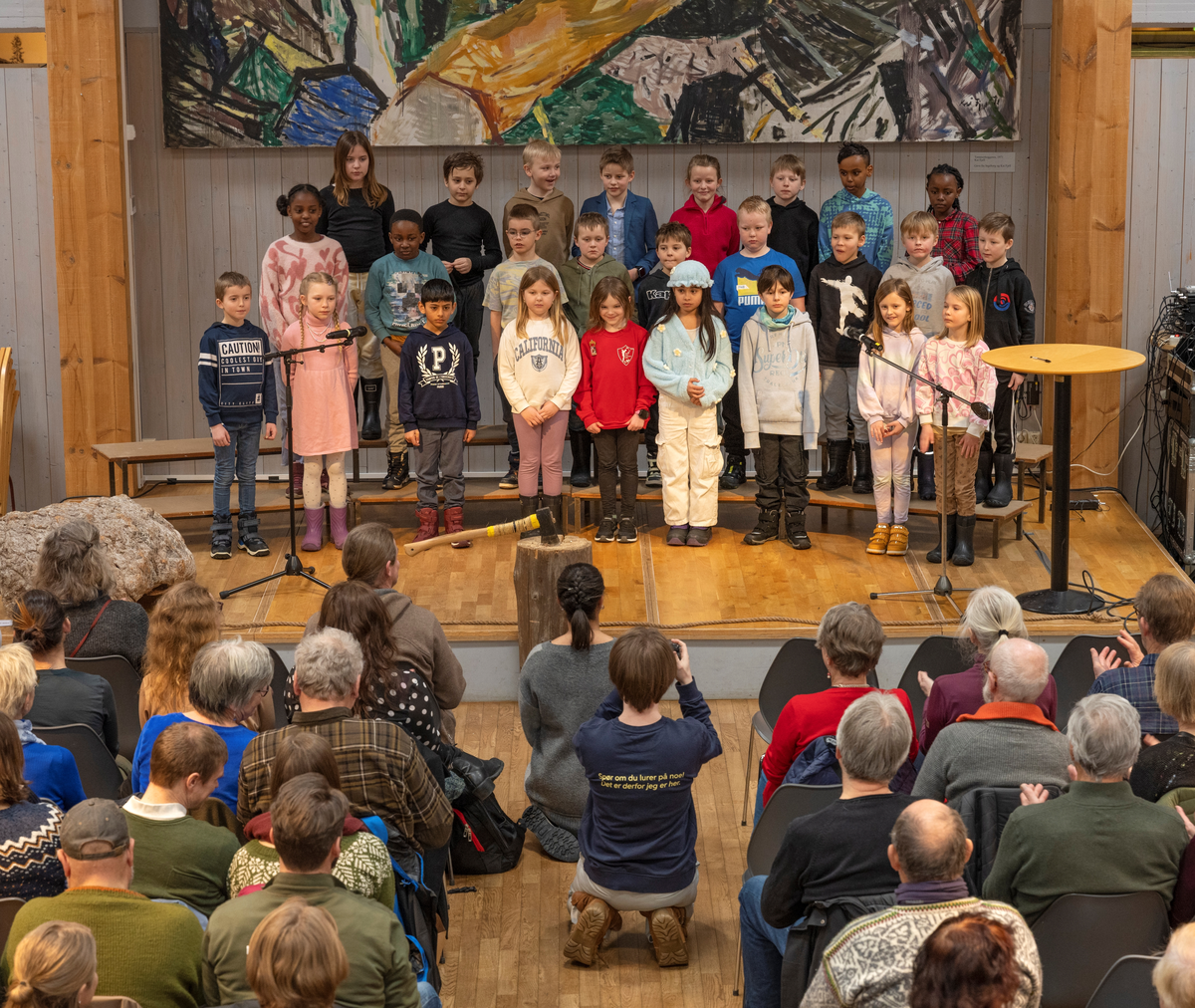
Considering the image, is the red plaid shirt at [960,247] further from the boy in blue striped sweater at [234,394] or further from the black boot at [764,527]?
the boy in blue striped sweater at [234,394]

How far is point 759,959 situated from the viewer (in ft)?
10.00

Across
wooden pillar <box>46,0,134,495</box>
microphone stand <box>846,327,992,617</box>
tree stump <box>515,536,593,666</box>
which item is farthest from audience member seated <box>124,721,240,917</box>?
wooden pillar <box>46,0,134,495</box>

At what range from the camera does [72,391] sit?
23.7ft

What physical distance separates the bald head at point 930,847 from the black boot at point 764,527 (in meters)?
4.17

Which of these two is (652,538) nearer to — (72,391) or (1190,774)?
(72,391)

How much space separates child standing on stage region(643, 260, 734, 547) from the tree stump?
136cm

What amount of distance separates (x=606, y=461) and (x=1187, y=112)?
12.3ft

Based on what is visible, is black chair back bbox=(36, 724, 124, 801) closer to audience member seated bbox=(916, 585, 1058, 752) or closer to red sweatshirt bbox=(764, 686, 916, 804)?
red sweatshirt bbox=(764, 686, 916, 804)

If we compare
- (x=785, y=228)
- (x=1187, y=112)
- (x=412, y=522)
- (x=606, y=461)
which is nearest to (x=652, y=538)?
(x=606, y=461)

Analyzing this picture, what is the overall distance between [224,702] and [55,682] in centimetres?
67

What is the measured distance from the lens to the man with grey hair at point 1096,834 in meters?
2.68

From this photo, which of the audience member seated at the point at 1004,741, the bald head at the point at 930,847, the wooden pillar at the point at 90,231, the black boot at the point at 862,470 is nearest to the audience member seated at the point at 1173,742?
the audience member seated at the point at 1004,741

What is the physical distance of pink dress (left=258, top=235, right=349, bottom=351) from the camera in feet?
22.2

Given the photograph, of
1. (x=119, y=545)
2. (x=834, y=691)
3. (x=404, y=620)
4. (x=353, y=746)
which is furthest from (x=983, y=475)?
(x=353, y=746)
